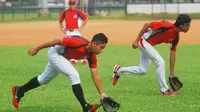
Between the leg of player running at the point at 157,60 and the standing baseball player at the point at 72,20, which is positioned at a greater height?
the standing baseball player at the point at 72,20

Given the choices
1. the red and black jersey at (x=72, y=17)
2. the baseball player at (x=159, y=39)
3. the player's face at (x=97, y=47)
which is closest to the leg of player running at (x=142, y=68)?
the baseball player at (x=159, y=39)

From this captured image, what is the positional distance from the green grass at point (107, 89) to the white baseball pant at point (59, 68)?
25.4 inches

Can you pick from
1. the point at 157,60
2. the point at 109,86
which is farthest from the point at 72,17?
the point at 157,60

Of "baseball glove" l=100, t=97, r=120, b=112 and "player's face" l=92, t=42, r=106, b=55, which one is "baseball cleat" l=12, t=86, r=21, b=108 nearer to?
"baseball glove" l=100, t=97, r=120, b=112

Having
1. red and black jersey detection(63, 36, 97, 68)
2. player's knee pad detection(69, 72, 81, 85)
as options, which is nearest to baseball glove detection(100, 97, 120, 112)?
player's knee pad detection(69, 72, 81, 85)

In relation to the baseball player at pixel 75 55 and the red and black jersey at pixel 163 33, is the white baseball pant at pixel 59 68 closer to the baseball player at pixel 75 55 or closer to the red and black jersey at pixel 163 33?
the baseball player at pixel 75 55

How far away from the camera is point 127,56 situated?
62.3 ft

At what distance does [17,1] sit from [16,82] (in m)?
74.4

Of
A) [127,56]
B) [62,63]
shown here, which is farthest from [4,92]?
[127,56]

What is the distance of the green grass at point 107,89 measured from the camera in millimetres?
9367

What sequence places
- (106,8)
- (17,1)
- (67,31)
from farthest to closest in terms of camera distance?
(17,1) < (106,8) < (67,31)

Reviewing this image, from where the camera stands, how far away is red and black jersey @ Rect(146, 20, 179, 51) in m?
10.6

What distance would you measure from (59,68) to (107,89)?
313 centimetres

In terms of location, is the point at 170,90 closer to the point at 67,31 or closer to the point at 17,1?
the point at 67,31
